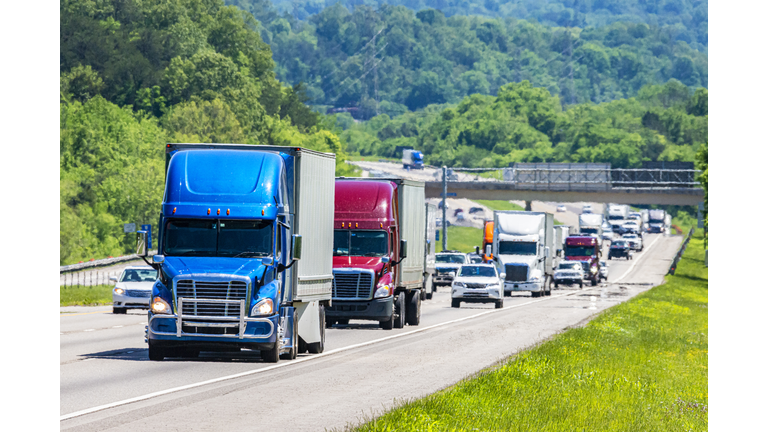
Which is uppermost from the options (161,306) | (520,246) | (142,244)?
(142,244)

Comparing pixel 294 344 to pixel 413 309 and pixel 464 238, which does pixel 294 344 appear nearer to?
pixel 413 309

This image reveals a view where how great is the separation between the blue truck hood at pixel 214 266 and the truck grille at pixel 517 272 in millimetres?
35804

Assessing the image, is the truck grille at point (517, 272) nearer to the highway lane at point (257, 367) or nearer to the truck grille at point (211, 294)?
the highway lane at point (257, 367)

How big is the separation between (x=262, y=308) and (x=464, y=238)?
111255mm

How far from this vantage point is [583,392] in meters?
Answer: 16.4

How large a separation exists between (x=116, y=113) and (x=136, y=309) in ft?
248

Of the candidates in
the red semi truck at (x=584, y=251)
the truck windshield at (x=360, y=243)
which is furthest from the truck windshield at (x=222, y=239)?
the red semi truck at (x=584, y=251)

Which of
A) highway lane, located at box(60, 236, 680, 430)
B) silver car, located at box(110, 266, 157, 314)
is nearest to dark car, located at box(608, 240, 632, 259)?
highway lane, located at box(60, 236, 680, 430)

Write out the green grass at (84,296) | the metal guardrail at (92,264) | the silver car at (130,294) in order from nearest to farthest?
1. the silver car at (130,294)
2. the green grass at (84,296)
3. the metal guardrail at (92,264)

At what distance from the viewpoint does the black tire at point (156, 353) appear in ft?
64.8

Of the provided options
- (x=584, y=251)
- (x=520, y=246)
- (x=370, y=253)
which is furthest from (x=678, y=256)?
(x=370, y=253)

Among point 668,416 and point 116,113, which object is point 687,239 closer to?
point 116,113
